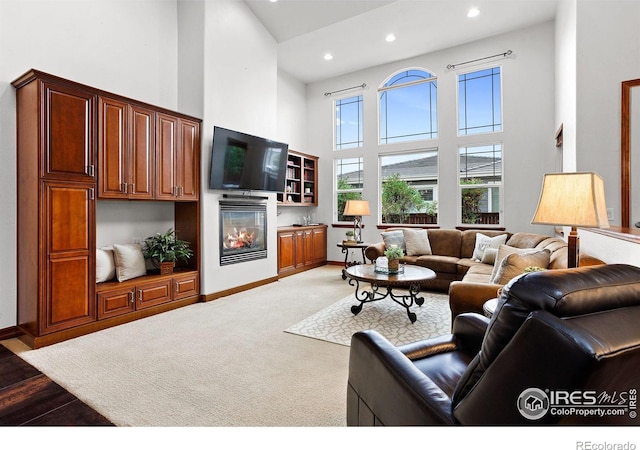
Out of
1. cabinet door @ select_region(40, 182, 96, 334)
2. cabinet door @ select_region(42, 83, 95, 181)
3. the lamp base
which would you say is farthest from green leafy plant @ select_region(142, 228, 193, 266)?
the lamp base

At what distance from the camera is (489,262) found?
184 inches

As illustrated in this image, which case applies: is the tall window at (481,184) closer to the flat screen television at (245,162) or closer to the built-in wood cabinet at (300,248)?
the built-in wood cabinet at (300,248)

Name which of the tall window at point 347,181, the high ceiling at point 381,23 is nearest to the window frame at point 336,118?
the tall window at point 347,181

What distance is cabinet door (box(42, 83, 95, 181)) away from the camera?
118 inches

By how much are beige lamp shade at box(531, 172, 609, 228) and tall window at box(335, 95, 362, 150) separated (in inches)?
212

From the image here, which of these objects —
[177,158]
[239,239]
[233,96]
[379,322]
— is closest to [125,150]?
[177,158]

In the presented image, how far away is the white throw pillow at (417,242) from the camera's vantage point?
216 inches

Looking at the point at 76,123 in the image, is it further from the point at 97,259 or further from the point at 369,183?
the point at 369,183

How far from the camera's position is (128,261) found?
12.4ft

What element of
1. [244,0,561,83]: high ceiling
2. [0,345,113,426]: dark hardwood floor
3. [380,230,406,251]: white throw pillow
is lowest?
[0,345,113,426]: dark hardwood floor

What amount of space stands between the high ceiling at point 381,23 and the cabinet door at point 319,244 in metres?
3.45

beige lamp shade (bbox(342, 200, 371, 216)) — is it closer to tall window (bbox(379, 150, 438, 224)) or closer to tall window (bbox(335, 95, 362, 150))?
tall window (bbox(379, 150, 438, 224))

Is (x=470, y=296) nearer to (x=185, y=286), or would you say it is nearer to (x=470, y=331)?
(x=470, y=331)

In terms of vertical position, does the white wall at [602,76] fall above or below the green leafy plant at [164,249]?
above
